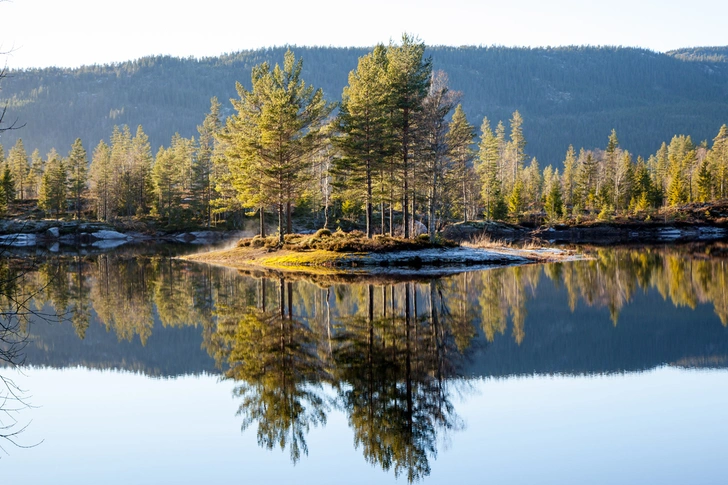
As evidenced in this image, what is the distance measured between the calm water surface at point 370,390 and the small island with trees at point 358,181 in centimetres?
426

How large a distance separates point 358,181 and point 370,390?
1197 inches

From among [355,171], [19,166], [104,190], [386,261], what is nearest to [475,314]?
[386,261]

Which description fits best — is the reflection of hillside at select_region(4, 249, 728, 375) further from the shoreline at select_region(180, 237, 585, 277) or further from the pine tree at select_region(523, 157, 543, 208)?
the pine tree at select_region(523, 157, 543, 208)

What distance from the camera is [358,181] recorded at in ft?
137

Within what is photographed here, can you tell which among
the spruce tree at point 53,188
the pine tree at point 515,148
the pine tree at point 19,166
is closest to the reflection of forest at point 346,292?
the spruce tree at point 53,188

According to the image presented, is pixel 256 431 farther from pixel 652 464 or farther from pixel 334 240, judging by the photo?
pixel 334 240

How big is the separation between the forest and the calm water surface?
16570mm

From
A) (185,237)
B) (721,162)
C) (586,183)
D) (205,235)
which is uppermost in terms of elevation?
(721,162)

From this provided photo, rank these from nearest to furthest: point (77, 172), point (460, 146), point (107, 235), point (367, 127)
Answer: point (367, 127)
point (460, 146)
point (107, 235)
point (77, 172)

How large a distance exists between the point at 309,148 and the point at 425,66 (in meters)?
9.44

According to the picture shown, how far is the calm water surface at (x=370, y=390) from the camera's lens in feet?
30.7

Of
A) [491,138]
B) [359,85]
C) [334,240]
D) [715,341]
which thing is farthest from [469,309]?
[491,138]

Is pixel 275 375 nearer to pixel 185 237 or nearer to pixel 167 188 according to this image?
pixel 185 237

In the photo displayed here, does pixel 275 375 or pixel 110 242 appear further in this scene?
pixel 110 242
